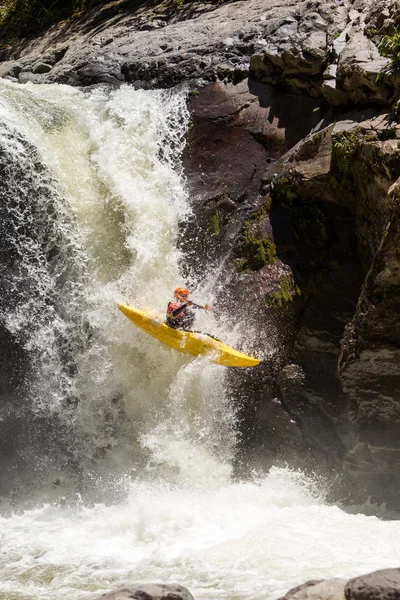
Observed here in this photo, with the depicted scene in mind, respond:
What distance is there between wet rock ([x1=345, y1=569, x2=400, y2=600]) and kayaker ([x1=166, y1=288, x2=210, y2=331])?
3911 mm

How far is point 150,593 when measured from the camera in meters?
4.03

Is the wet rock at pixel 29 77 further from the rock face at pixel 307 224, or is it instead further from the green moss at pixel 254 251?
the green moss at pixel 254 251

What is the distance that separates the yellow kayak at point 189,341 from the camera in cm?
739

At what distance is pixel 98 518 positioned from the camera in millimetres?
7309

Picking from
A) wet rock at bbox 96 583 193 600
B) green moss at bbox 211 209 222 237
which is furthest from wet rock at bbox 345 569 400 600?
green moss at bbox 211 209 222 237

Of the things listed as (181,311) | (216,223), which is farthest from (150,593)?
(216,223)

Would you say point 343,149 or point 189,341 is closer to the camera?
point 343,149

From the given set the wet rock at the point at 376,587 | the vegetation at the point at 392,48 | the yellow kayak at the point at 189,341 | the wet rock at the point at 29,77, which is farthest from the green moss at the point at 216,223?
the wet rock at the point at 376,587

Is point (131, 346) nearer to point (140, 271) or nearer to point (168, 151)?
point (140, 271)

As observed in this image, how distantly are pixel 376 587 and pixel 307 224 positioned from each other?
454 centimetres

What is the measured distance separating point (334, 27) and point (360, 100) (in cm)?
143

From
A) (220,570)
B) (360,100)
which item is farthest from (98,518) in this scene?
(360,100)

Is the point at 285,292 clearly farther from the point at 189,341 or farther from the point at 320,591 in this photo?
the point at 320,591

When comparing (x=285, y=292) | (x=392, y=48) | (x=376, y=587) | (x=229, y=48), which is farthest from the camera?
(x=229, y=48)
